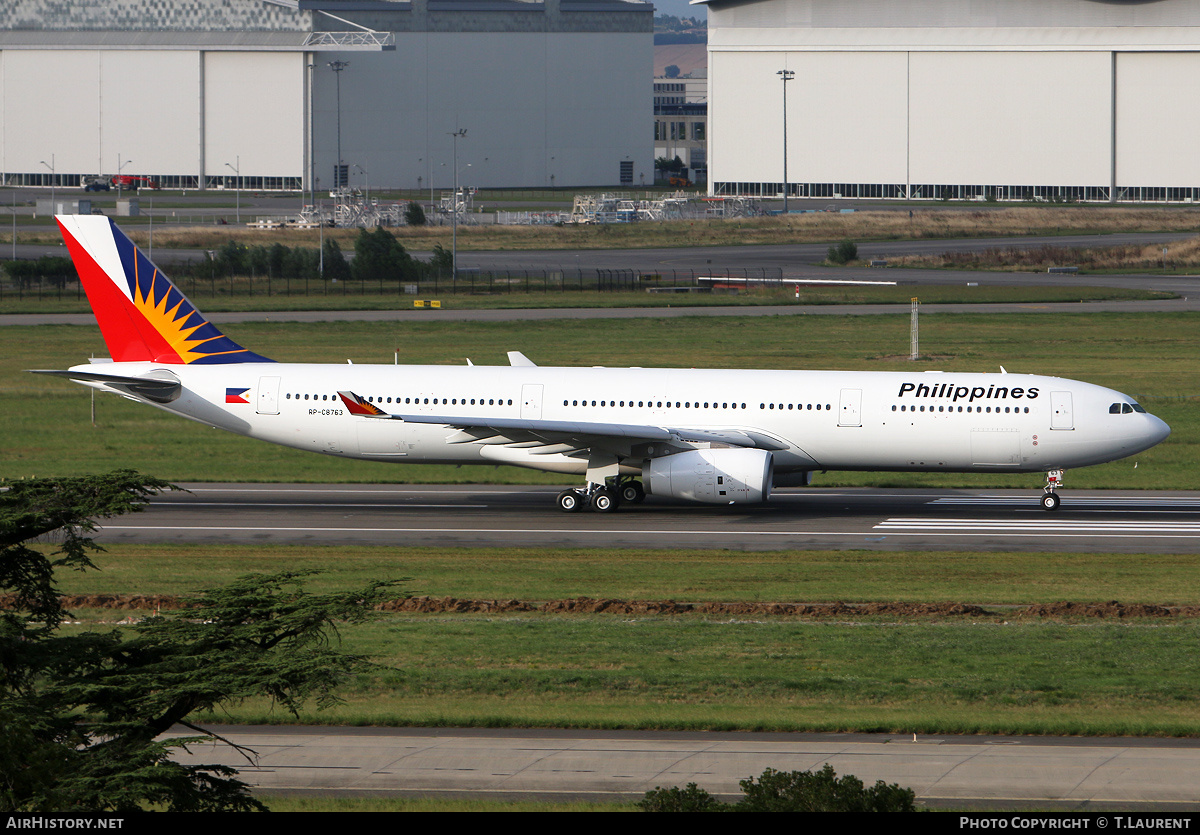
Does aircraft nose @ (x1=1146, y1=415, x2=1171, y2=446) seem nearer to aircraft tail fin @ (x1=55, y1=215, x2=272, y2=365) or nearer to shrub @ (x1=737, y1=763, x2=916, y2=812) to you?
aircraft tail fin @ (x1=55, y1=215, x2=272, y2=365)

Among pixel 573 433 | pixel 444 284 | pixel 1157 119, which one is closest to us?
pixel 573 433

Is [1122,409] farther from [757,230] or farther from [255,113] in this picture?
[255,113]

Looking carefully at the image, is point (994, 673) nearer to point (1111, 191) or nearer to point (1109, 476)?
point (1109, 476)

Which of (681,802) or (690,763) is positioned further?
(690,763)

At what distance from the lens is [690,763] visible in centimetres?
1731

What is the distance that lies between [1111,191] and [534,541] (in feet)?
448

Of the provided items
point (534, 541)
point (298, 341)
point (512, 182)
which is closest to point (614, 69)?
point (512, 182)

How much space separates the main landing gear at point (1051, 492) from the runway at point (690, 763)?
20.2 m

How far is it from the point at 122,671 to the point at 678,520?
25.7 m

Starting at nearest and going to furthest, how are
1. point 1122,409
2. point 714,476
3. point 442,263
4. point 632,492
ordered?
point 714,476 < point 1122,409 < point 632,492 < point 442,263

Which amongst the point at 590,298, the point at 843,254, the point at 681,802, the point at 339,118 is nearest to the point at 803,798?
the point at 681,802

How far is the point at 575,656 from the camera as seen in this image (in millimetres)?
22766

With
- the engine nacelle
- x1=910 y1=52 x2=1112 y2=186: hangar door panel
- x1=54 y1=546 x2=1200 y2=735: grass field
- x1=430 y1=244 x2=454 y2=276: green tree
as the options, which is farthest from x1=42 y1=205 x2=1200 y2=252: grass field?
x1=54 y1=546 x2=1200 y2=735: grass field

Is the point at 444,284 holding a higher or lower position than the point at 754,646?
higher
